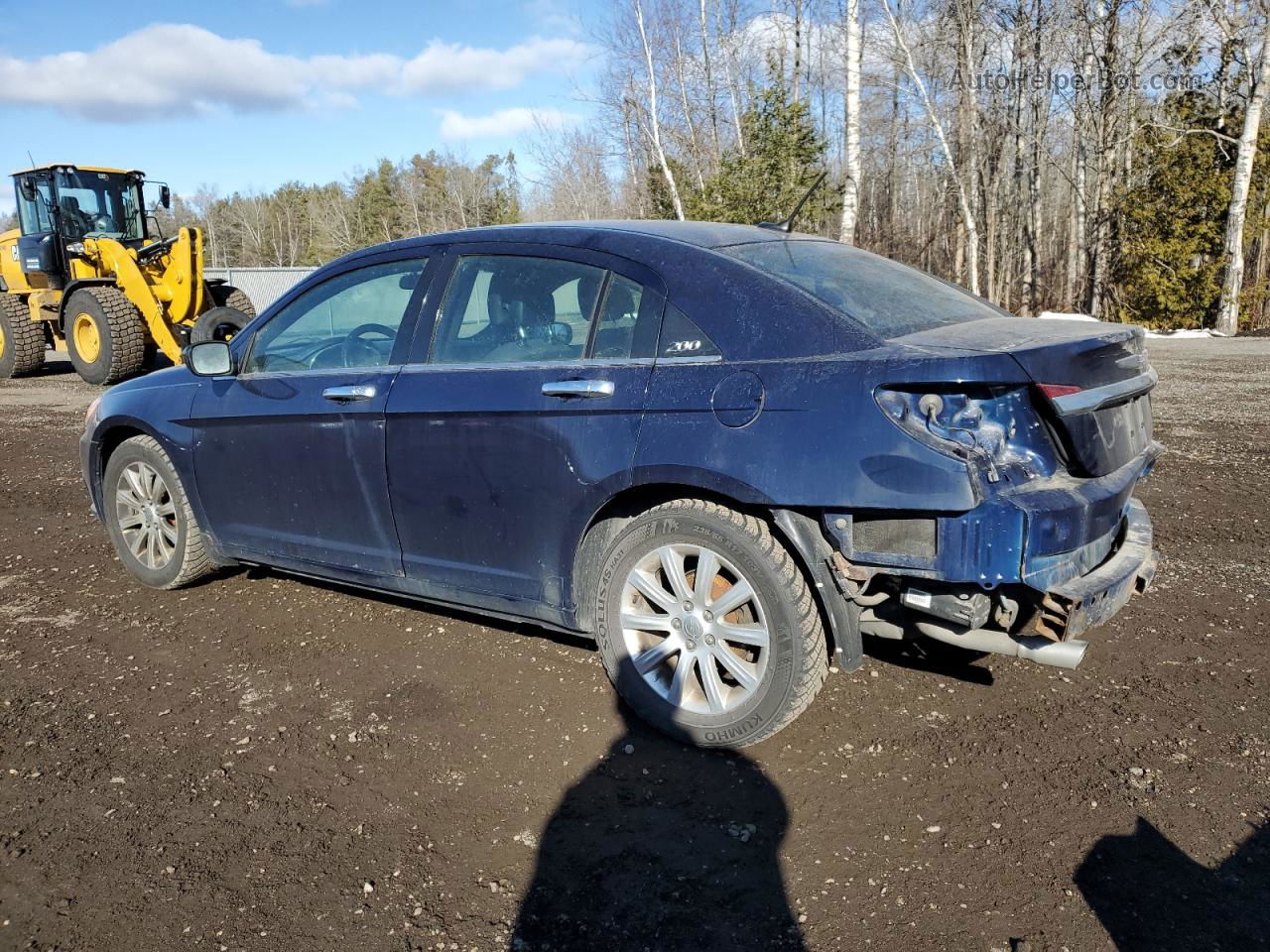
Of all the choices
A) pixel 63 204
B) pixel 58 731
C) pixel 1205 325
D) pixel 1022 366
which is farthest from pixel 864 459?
pixel 1205 325

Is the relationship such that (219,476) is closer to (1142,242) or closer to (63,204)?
(63,204)

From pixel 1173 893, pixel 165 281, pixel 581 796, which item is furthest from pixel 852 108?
pixel 1173 893

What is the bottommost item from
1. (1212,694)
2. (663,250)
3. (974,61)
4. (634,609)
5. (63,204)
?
(1212,694)

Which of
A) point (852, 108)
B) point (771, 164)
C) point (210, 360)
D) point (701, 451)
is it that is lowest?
point (701, 451)

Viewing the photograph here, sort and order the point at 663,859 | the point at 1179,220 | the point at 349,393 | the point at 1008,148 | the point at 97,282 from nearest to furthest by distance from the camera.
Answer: the point at 663,859 → the point at 349,393 → the point at 97,282 → the point at 1179,220 → the point at 1008,148

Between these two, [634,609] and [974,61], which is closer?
[634,609]

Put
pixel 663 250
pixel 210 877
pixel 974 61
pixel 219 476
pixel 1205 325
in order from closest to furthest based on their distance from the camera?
pixel 210 877 → pixel 663 250 → pixel 219 476 → pixel 1205 325 → pixel 974 61

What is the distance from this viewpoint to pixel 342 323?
4070 millimetres

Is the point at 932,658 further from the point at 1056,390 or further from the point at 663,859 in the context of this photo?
the point at 663,859

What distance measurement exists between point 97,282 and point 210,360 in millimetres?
12165

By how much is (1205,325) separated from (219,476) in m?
22.0

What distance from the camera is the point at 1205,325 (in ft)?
67.8

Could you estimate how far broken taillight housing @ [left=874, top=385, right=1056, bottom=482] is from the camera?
102 inches

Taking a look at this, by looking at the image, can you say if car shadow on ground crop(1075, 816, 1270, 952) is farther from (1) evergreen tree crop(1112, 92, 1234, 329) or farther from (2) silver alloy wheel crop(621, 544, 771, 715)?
(1) evergreen tree crop(1112, 92, 1234, 329)
